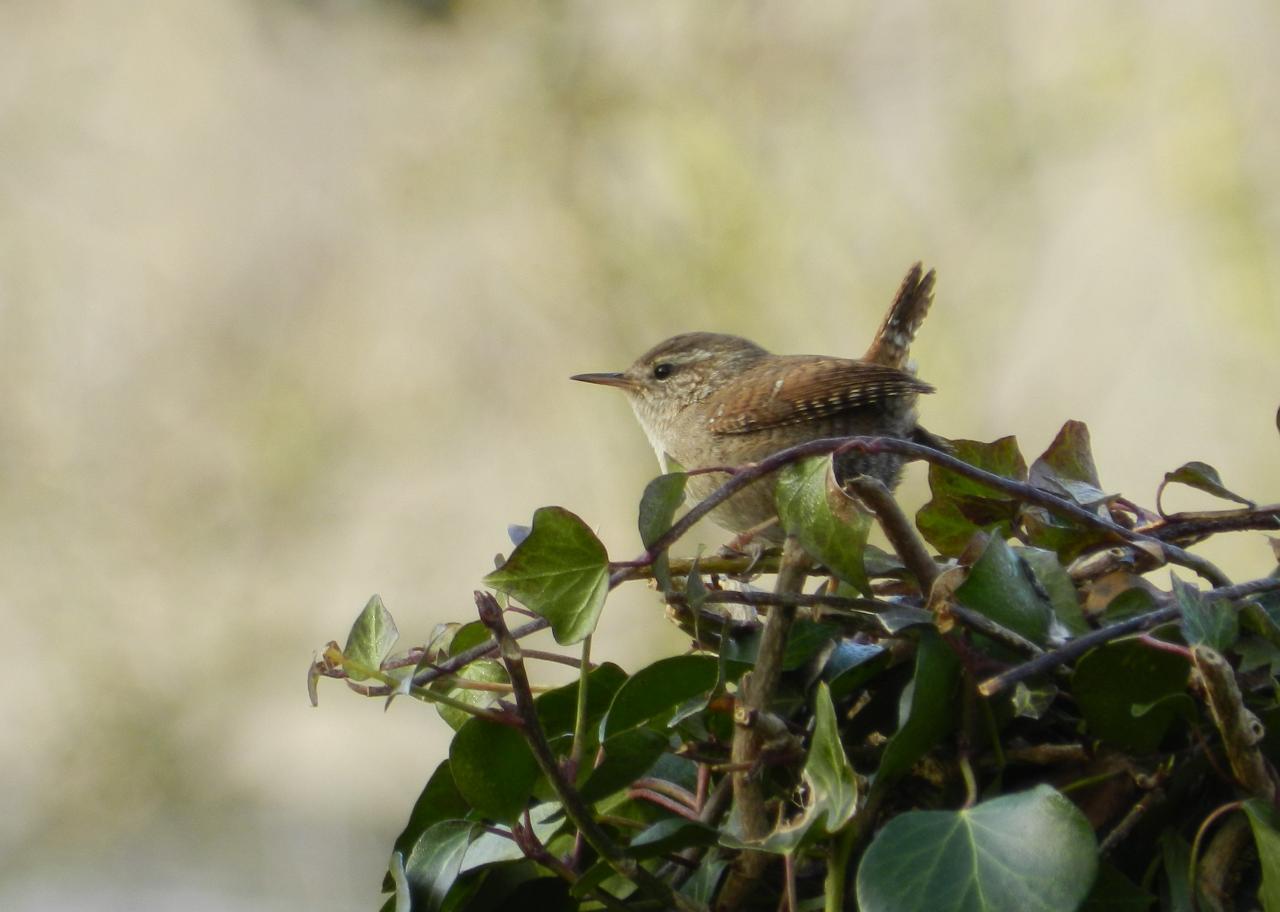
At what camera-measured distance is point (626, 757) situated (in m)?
0.82

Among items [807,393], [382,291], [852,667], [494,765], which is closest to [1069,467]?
[852,667]

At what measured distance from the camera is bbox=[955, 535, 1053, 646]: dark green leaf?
2.71 feet

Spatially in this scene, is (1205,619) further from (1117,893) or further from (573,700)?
(573,700)

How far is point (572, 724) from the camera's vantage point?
3.03 feet

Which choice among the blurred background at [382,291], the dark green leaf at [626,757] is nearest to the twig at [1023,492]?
the dark green leaf at [626,757]

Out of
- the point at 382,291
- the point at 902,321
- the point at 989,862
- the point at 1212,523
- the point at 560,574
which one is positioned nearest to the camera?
the point at 989,862

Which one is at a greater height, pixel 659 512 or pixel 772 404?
pixel 772 404

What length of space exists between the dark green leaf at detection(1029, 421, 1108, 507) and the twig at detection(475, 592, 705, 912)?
41 cm

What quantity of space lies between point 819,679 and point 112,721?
9.81ft

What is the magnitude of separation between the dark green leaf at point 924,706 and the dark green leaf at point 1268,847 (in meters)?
0.17

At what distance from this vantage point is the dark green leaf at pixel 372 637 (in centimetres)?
93

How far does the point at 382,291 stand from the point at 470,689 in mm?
2862

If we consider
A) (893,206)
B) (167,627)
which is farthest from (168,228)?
(893,206)

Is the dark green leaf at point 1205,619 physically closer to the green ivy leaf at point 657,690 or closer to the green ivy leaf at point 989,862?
the green ivy leaf at point 989,862
